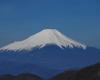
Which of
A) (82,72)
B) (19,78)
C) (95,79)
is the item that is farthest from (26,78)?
(95,79)

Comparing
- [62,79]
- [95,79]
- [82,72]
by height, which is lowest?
[95,79]

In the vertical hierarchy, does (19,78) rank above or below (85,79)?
above

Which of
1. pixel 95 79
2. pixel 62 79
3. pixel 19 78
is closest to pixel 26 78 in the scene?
pixel 19 78

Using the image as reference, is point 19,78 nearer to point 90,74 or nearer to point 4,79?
point 4,79

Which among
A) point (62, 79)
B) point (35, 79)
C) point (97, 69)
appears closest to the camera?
point (97, 69)

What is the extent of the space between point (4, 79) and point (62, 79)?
35.1 m

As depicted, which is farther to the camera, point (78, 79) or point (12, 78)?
point (12, 78)

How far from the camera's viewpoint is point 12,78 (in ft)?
488

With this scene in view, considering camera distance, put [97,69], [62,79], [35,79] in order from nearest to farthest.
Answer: [97,69]
[62,79]
[35,79]

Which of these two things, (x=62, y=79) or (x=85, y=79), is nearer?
(x=85, y=79)

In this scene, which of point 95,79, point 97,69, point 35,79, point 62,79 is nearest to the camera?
point 95,79

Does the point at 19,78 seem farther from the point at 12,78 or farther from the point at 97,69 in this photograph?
the point at 97,69

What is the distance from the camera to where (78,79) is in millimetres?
91188

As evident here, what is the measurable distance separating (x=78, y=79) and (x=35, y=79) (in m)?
52.0
